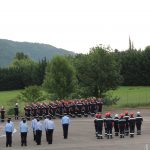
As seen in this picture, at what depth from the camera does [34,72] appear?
107312mm

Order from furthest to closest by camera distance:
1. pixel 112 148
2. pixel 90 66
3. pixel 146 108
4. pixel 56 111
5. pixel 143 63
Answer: pixel 143 63 → pixel 90 66 → pixel 146 108 → pixel 56 111 → pixel 112 148

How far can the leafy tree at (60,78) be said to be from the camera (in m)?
56.9

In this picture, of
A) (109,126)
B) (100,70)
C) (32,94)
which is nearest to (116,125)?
(109,126)

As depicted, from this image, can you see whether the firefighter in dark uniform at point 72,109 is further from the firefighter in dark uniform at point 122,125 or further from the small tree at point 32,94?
the firefighter in dark uniform at point 122,125

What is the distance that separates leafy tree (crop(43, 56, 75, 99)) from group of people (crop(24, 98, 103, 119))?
11.7 meters

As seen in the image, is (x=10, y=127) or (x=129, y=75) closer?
(x=10, y=127)

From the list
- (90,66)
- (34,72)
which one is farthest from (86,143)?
(34,72)

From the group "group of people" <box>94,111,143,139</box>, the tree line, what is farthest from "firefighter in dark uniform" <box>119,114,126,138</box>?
the tree line

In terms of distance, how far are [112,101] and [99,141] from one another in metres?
26.8

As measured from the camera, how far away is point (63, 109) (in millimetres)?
44531

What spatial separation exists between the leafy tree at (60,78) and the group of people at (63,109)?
1168cm

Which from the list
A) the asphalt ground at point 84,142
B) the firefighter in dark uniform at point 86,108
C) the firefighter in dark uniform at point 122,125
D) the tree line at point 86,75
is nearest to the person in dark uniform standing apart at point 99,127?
the asphalt ground at point 84,142

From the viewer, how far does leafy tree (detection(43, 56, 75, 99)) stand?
2242 inches

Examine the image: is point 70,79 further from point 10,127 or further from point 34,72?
point 34,72
